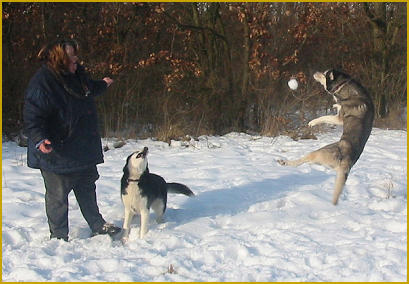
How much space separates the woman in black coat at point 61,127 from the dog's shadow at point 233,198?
863 millimetres

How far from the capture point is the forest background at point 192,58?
1105 centimetres

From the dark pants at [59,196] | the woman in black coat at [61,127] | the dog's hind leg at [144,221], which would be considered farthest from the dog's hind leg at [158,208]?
the dark pants at [59,196]

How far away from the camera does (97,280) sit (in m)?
3.56

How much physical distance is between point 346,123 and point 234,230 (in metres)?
1.55

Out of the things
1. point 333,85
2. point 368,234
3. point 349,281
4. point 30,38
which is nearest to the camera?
point 349,281

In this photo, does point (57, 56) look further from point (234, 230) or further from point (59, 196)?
point (234, 230)

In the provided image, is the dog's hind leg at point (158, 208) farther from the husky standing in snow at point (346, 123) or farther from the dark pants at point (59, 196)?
the husky standing in snow at point (346, 123)

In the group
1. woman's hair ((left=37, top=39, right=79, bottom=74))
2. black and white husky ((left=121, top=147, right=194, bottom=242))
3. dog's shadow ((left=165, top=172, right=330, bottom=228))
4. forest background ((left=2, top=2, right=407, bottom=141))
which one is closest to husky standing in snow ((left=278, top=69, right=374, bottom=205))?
dog's shadow ((left=165, top=172, right=330, bottom=228))

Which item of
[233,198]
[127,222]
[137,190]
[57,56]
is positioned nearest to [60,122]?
[57,56]

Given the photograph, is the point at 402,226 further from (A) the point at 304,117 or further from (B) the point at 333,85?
(A) the point at 304,117

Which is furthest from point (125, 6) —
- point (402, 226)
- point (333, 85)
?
point (402, 226)

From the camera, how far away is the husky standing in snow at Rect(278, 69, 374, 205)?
4859 millimetres

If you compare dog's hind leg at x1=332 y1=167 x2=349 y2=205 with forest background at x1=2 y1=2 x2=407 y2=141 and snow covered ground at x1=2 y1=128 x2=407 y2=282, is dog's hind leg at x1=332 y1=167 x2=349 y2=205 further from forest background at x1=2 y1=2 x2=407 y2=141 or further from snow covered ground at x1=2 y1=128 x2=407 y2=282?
forest background at x1=2 y1=2 x2=407 y2=141

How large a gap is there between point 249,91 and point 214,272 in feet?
29.4
